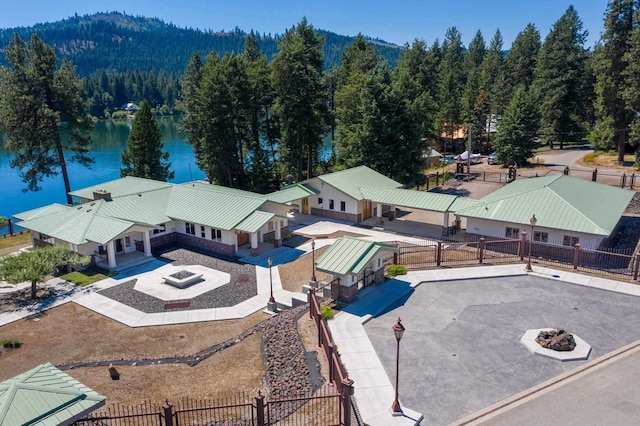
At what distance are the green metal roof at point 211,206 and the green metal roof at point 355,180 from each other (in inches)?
271

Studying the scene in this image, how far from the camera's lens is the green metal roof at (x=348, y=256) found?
62.6ft

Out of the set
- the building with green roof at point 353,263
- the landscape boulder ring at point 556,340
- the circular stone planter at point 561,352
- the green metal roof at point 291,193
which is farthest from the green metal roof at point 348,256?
the green metal roof at point 291,193

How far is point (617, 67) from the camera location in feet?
150

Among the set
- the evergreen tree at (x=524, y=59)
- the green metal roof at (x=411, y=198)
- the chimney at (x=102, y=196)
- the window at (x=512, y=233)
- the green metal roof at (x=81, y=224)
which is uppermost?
the evergreen tree at (x=524, y=59)

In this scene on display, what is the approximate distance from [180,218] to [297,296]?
42.1ft

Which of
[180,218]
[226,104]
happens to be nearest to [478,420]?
[180,218]

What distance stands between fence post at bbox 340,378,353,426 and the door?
24.3 m

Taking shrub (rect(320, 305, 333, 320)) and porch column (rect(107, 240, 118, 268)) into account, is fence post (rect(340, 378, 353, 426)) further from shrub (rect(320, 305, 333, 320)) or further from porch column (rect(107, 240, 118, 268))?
porch column (rect(107, 240, 118, 268))

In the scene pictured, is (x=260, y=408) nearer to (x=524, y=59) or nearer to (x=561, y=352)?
(x=561, y=352)

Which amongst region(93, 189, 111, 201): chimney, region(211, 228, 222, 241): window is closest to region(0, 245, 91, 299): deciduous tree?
region(93, 189, 111, 201): chimney

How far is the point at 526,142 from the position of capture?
5153 centimetres

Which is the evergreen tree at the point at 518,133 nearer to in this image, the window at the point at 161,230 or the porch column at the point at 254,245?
the porch column at the point at 254,245

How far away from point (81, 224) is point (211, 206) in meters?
7.96

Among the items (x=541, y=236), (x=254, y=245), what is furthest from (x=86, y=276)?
(x=541, y=236)
